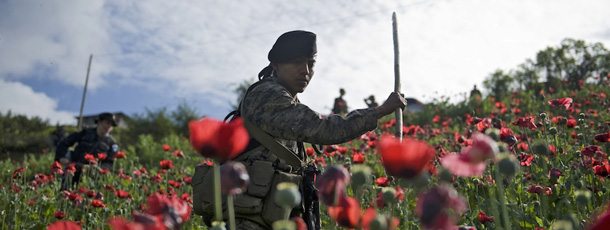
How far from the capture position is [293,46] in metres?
2.41

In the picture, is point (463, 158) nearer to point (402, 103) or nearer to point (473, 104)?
point (402, 103)

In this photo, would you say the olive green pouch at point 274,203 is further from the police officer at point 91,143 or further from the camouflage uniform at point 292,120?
the police officer at point 91,143

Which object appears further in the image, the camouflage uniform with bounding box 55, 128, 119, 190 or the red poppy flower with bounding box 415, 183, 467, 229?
the camouflage uniform with bounding box 55, 128, 119, 190

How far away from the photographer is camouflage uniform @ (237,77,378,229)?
2.14 meters

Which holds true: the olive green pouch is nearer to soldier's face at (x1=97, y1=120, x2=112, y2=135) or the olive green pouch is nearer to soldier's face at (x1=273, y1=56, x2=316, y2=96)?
soldier's face at (x1=273, y1=56, x2=316, y2=96)

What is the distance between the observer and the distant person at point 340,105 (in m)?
11.8

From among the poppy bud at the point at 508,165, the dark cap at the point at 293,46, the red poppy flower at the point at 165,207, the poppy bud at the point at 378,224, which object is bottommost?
the poppy bud at the point at 378,224

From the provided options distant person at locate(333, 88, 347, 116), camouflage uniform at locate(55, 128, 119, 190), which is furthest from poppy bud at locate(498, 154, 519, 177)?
distant person at locate(333, 88, 347, 116)

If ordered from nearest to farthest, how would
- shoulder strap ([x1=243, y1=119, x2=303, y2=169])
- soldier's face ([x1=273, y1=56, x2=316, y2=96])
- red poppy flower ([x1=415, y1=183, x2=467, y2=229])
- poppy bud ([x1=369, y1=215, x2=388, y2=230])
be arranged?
red poppy flower ([x1=415, y1=183, x2=467, y2=229]) < poppy bud ([x1=369, y1=215, x2=388, y2=230]) < shoulder strap ([x1=243, y1=119, x2=303, y2=169]) < soldier's face ([x1=273, y1=56, x2=316, y2=96])

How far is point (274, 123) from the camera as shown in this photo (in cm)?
217

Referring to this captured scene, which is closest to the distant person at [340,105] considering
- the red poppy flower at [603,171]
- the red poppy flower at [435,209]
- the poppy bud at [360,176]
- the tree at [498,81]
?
the red poppy flower at [603,171]

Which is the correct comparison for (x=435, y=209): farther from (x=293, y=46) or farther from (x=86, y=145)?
(x=86, y=145)

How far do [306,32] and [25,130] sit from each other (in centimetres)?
2755

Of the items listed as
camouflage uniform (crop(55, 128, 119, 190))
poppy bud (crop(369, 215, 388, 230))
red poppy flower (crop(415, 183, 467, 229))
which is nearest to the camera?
red poppy flower (crop(415, 183, 467, 229))
